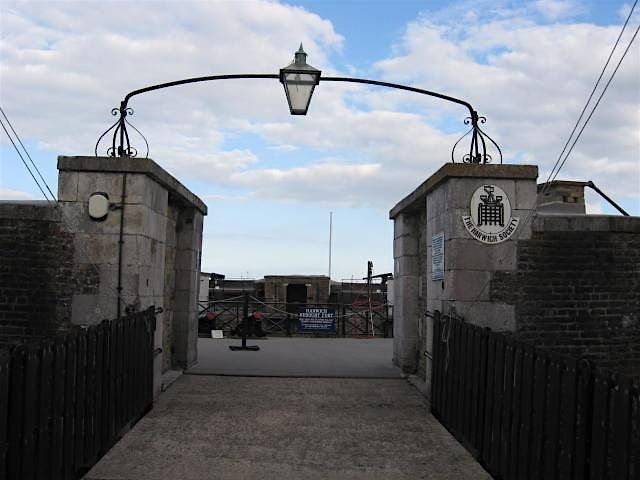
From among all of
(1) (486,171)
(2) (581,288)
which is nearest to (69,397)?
(1) (486,171)

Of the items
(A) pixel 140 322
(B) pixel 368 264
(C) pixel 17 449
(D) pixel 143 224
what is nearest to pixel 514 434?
(C) pixel 17 449

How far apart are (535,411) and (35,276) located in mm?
6842

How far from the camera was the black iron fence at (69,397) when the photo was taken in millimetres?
4117

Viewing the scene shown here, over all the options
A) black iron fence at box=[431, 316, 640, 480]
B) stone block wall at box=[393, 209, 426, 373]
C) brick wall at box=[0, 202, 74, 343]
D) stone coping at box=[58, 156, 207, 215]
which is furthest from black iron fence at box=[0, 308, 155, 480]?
stone block wall at box=[393, 209, 426, 373]

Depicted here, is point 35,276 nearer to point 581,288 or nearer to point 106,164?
point 106,164

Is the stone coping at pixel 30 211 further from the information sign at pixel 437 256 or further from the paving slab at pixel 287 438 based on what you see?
the information sign at pixel 437 256

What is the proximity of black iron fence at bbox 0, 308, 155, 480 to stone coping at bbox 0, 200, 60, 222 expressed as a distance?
2094 mm

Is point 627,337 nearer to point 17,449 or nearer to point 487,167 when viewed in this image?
point 487,167

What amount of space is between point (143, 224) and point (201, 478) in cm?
396

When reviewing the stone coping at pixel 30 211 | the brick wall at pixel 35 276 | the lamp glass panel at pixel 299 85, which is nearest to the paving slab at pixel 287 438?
the brick wall at pixel 35 276

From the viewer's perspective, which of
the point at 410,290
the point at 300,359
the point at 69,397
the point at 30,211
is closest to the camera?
the point at 69,397

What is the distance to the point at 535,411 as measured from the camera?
4.86m

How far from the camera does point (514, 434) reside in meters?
5.31

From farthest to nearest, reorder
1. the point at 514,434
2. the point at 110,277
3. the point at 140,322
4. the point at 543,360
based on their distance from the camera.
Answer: the point at 110,277 → the point at 140,322 → the point at 514,434 → the point at 543,360
